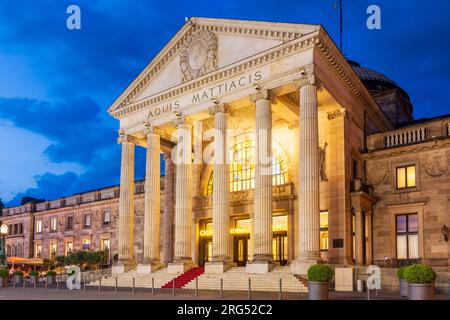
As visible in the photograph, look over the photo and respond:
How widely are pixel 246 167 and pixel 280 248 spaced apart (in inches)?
306

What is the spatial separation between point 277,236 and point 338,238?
7.34 metres

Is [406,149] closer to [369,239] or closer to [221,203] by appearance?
[369,239]

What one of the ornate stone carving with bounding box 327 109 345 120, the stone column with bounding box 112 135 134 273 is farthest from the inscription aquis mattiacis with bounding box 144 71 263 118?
the ornate stone carving with bounding box 327 109 345 120

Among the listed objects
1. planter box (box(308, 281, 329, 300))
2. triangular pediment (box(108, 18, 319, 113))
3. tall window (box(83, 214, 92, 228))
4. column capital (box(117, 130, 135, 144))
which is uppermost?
triangular pediment (box(108, 18, 319, 113))

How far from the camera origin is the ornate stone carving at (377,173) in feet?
130

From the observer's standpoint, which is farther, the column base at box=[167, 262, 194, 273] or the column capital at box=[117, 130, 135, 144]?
the column capital at box=[117, 130, 135, 144]

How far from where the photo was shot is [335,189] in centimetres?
3822

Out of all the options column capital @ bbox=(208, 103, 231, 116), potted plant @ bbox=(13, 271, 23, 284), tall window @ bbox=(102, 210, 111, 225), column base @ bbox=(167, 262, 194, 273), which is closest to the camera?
column capital @ bbox=(208, 103, 231, 116)

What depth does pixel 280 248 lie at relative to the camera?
42.7 m

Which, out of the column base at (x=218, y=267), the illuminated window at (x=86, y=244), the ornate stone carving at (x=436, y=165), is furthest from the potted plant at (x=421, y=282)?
the illuminated window at (x=86, y=244)

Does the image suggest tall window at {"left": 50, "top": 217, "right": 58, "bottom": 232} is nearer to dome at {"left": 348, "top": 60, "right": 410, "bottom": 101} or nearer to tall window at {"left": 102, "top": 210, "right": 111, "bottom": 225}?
tall window at {"left": 102, "top": 210, "right": 111, "bottom": 225}

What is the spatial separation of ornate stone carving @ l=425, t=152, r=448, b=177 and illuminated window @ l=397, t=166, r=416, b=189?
1185 mm

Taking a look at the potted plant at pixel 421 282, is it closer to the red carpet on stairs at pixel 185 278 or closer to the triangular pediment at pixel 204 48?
the triangular pediment at pixel 204 48

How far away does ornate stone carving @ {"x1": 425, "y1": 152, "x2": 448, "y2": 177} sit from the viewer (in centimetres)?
3678
